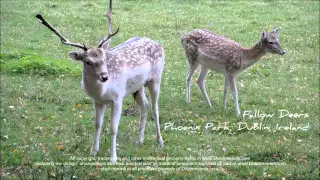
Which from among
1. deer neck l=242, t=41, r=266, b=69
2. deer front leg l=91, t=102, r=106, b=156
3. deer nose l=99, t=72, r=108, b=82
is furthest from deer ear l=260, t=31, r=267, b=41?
deer nose l=99, t=72, r=108, b=82

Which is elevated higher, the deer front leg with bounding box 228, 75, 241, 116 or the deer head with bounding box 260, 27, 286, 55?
the deer head with bounding box 260, 27, 286, 55

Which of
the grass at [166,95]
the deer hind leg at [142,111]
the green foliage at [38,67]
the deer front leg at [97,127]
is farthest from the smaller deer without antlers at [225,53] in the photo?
the deer front leg at [97,127]

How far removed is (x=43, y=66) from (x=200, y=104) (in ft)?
12.7

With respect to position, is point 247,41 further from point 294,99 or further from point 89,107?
point 89,107

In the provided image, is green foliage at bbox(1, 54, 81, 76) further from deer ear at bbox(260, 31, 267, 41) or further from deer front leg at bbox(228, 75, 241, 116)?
deer ear at bbox(260, 31, 267, 41)

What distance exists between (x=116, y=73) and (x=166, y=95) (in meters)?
3.97

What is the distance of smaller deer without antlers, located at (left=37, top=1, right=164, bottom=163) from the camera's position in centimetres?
720

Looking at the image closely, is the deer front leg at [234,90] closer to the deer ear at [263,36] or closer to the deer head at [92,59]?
the deer ear at [263,36]

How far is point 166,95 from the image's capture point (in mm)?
11547

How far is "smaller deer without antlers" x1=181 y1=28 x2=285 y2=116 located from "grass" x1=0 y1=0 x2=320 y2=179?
58 centimetres

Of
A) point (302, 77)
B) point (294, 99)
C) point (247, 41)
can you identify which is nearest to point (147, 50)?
point (294, 99)

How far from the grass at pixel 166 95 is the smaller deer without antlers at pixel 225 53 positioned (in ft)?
1.89

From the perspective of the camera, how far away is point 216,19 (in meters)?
19.1

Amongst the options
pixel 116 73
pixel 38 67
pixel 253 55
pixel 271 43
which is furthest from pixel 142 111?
pixel 38 67
